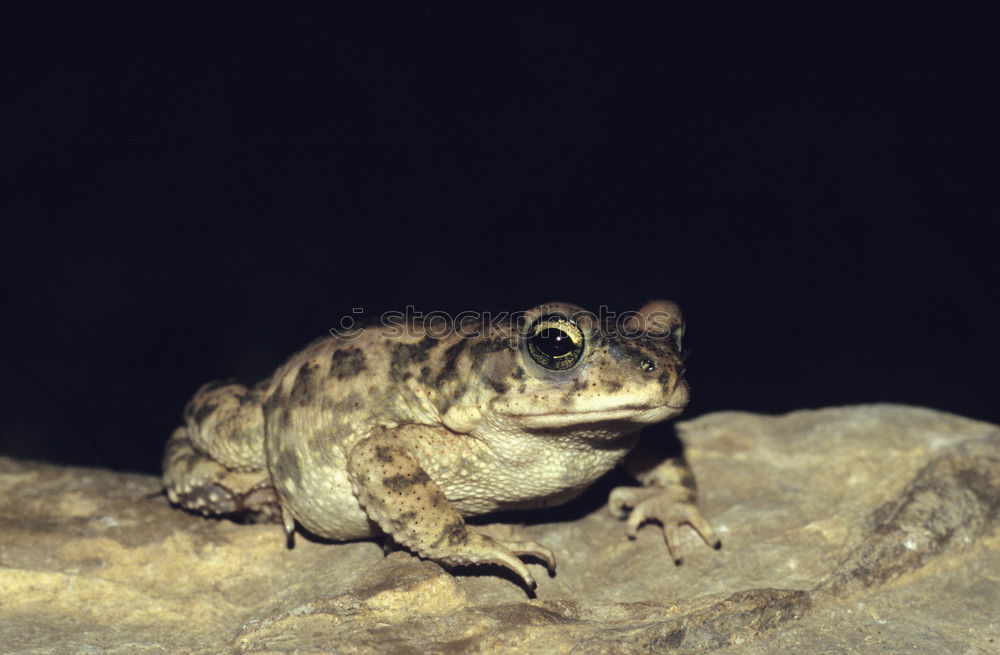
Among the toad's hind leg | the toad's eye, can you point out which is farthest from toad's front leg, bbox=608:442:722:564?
the toad's hind leg

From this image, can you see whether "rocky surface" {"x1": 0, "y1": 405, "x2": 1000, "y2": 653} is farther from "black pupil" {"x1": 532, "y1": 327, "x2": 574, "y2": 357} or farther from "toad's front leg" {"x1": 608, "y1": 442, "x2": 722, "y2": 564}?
"black pupil" {"x1": 532, "y1": 327, "x2": 574, "y2": 357}

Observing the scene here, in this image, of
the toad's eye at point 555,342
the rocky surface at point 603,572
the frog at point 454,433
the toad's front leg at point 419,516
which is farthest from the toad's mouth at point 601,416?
the rocky surface at point 603,572

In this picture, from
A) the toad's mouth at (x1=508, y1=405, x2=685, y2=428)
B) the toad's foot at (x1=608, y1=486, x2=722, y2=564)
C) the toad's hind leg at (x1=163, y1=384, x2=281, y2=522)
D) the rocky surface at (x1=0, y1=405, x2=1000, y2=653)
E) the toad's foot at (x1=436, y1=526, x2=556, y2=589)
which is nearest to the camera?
the rocky surface at (x1=0, y1=405, x2=1000, y2=653)

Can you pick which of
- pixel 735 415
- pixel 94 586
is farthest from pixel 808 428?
pixel 94 586

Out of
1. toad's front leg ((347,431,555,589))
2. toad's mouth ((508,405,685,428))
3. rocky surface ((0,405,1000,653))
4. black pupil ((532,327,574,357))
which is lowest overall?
rocky surface ((0,405,1000,653))

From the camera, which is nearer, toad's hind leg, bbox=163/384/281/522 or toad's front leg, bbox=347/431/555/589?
toad's front leg, bbox=347/431/555/589

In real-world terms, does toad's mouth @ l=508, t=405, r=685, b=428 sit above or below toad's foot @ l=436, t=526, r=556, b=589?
above

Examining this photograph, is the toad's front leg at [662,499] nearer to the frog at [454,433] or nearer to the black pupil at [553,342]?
the frog at [454,433]

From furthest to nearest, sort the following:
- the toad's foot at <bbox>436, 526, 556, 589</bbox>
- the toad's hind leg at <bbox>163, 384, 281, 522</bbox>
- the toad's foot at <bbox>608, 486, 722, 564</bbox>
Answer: the toad's hind leg at <bbox>163, 384, 281, 522</bbox> < the toad's foot at <bbox>608, 486, 722, 564</bbox> < the toad's foot at <bbox>436, 526, 556, 589</bbox>
